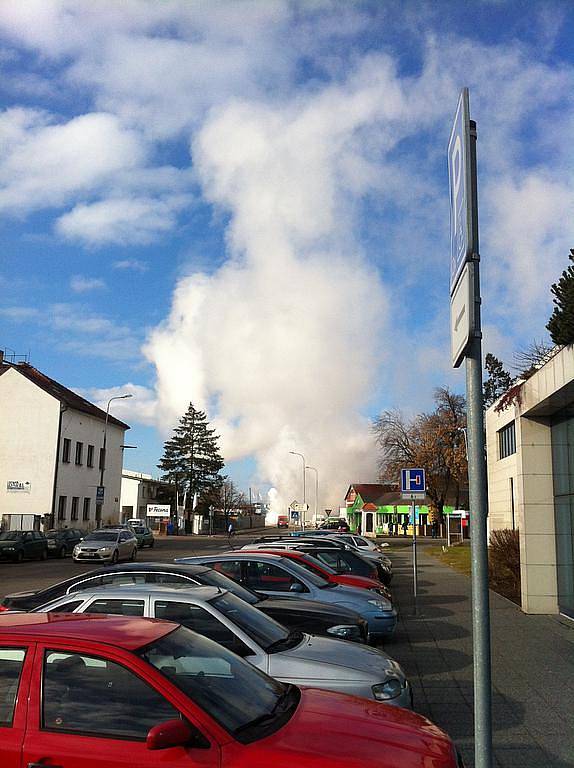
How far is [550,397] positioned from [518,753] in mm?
8731

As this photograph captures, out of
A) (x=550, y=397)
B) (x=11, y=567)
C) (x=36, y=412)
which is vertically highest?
(x=36, y=412)

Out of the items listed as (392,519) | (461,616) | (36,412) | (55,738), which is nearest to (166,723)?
(55,738)

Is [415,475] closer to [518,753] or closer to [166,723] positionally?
[518,753]

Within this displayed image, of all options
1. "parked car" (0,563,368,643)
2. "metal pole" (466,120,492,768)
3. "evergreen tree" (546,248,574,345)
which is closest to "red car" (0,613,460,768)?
"metal pole" (466,120,492,768)

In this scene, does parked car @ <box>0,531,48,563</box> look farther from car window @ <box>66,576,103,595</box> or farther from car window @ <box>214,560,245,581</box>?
car window @ <box>66,576,103,595</box>

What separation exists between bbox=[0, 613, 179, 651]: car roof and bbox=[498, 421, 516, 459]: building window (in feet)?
65.2

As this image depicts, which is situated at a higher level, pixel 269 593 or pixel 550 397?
pixel 550 397

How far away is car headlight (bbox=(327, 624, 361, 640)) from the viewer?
8.80 meters

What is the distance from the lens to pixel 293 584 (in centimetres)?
1104

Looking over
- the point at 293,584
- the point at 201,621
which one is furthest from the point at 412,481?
the point at 201,621

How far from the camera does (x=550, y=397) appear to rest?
14125 mm

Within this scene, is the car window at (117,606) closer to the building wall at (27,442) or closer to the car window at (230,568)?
the car window at (230,568)

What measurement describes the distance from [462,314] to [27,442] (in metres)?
52.2

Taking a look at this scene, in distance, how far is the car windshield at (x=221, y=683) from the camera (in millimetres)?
3807
